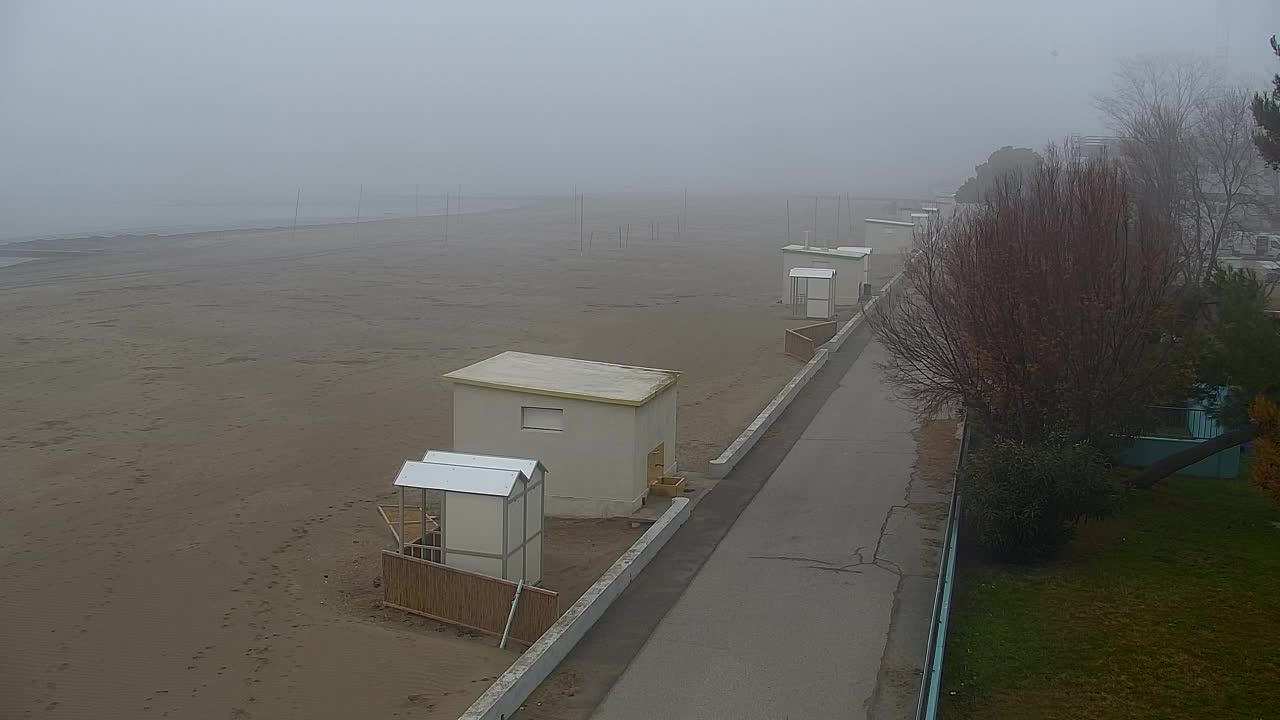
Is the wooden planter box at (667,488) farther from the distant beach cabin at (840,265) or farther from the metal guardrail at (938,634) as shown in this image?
the distant beach cabin at (840,265)

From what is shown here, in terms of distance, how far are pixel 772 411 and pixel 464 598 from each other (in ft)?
32.4

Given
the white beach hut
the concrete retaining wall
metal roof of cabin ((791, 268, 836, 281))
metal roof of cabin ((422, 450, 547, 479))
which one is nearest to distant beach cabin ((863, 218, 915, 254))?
metal roof of cabin ((791, 268, 836, 281))

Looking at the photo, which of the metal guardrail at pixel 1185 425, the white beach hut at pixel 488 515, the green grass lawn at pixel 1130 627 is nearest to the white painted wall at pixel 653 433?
the white beach hut at pixel 488 515

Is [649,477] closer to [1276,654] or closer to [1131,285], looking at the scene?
[1131,285]

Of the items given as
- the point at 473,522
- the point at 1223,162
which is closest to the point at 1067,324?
the point at 473,522

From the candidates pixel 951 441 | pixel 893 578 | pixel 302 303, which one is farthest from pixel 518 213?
pixel 893 578

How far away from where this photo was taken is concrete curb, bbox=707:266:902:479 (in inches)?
681

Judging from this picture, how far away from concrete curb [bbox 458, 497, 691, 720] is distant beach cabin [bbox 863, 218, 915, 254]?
43973 mm

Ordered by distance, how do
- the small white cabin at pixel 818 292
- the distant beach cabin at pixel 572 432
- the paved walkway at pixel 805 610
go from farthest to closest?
the small white cabin at pixel 818 292 < the distant beach cabin at pixel 572 432 < the paved walkway at pixel 805 610

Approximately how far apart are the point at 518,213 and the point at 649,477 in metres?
86.0

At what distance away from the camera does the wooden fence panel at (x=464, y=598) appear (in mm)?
11703

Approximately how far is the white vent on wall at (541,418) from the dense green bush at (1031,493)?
5288 millimetres

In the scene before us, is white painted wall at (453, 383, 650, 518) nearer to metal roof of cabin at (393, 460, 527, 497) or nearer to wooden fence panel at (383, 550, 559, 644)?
metal roof of cabin at (393, 460, 527, 497)

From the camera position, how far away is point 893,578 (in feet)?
42.3
